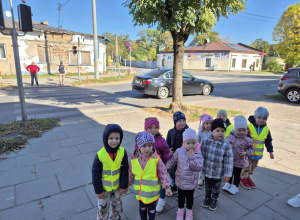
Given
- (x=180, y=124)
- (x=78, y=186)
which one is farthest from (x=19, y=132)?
(x=180, y=124)

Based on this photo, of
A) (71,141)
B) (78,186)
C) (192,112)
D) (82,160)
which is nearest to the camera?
(78,186)

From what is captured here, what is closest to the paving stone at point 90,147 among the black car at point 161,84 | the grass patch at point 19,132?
the grass patch at point 19,132

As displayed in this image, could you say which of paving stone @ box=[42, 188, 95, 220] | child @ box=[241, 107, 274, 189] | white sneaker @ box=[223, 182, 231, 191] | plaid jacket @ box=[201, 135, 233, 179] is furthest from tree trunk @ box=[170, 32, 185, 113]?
paving stone @ box=[42, 188, 95, 220]

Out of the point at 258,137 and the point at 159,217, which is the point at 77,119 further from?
the point at 258,137

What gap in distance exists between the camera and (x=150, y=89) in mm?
10820

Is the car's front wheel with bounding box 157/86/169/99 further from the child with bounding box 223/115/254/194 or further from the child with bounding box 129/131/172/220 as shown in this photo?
the child with bounding box 129/131/172/220

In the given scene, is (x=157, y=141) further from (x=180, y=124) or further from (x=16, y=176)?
(x=16, y=176)

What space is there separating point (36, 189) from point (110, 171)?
63.3 inches

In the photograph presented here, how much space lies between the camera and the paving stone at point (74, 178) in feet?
10.4

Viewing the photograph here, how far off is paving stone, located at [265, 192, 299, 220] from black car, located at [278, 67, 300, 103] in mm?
9117

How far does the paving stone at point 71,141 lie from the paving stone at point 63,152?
0.22 meters

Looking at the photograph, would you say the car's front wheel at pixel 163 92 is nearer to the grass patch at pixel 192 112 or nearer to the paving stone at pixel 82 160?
the grass patch at pixel 192 112

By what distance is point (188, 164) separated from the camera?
2.33 metres

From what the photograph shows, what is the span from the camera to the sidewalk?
8.67ft
